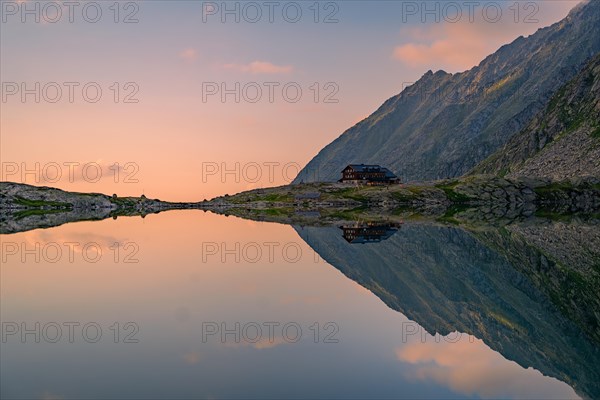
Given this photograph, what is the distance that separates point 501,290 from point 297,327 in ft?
67.0

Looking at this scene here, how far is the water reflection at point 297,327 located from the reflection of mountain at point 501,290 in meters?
0.18

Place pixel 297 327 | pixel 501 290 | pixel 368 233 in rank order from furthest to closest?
1. pixel 368 233
2. pixel 501 290
3. pixel 297 327

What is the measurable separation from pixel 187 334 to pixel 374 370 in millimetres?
10698

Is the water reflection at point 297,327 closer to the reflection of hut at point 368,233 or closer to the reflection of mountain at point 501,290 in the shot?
the reflection of mountain at point 501,290

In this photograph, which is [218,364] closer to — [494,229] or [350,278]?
[350,278]

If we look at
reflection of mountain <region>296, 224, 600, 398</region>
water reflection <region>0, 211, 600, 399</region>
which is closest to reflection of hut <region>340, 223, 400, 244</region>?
reflection of mountain <region>296, 224, 600, 398</region>

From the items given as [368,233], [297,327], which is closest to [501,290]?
[297,327]

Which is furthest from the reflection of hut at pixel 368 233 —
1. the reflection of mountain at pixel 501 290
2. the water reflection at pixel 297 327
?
the water reflection at pixel 297 327

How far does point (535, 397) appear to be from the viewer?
20359 mm

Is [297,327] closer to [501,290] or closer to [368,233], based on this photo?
[501,290]

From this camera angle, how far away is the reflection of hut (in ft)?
280

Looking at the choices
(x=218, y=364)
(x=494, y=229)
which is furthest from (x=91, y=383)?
(x=494, y=229)

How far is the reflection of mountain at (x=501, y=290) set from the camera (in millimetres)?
26750

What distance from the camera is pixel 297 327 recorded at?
2952cm
